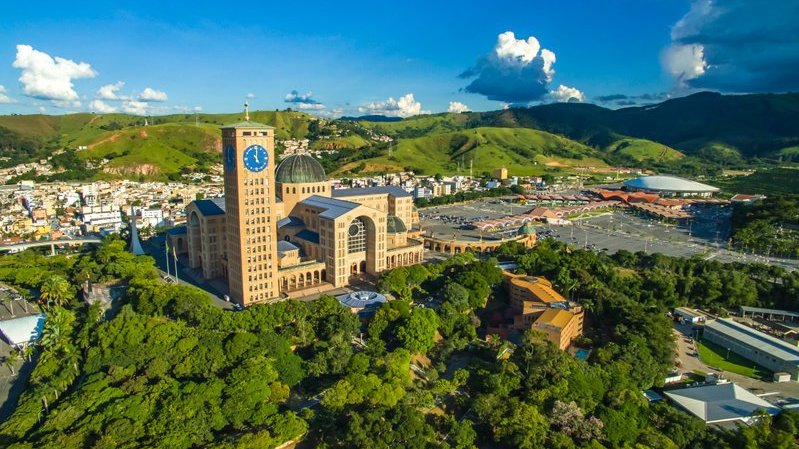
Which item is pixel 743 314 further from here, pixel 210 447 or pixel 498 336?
pixel 210 447

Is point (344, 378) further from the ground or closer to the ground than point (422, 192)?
closer to the ground

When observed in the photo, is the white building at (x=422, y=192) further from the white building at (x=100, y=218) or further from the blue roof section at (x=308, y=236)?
the blue roof section at (x=308, y=236)

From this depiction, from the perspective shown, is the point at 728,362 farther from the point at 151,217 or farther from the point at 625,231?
the point at 151,217

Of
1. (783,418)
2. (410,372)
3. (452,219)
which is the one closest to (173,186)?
(452,219)

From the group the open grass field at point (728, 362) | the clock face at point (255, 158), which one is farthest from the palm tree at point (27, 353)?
the open grass field at point (728, 362)

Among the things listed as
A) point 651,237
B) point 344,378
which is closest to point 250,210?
point 344,378
